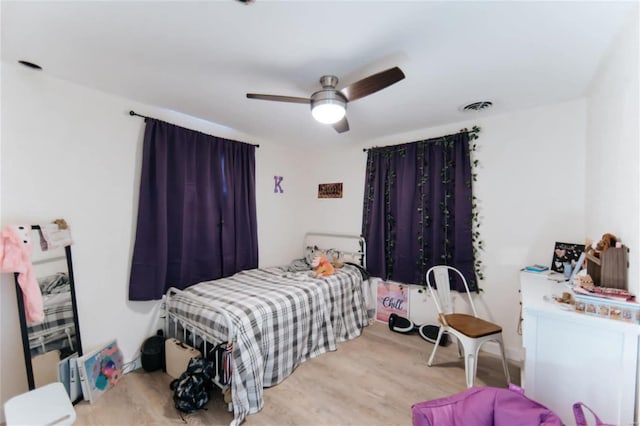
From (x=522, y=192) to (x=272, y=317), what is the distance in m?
2.66

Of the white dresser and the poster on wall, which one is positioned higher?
the white dresser

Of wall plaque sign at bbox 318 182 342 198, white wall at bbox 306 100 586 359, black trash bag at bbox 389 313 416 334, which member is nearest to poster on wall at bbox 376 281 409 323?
black trash bag at bbox 389 313 416 334

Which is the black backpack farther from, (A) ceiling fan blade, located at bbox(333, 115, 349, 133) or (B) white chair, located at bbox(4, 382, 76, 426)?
(A) ceiling fan blade, located at bbox(333, 115, 349, 133)

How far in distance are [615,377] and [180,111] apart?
3577 mm

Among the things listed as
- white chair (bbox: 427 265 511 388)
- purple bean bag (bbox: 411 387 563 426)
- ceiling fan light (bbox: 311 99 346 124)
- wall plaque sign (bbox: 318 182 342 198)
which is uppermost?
ceiling fan light (bbox: 311 99 346 124)

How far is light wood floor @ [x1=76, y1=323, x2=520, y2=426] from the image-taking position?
6.25 ft

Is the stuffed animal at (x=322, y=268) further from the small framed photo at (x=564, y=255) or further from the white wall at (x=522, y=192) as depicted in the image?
the small framed photo at (x=564, y=255)

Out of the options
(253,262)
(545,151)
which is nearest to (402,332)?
(253,262)

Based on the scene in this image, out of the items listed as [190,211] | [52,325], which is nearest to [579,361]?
[190,211]

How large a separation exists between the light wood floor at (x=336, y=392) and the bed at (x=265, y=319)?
15 cm

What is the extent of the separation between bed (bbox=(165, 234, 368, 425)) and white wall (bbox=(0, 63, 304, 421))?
0.52 meters

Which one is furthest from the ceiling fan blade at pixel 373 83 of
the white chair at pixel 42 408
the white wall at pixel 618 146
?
the white chair at pixel 42 408

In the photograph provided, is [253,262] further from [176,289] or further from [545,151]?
[545,151]

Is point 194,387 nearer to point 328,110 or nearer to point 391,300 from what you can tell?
point 328,110
